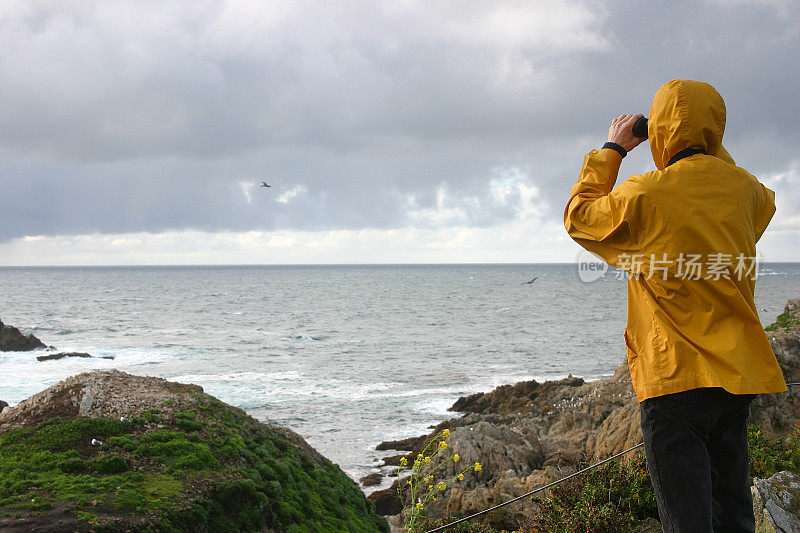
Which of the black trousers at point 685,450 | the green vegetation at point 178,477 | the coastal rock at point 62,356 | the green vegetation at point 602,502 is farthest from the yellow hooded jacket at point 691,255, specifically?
the coastal rock at point 62,356

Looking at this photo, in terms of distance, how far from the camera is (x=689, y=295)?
2396 millimetres

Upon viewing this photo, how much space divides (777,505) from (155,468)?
185 inches

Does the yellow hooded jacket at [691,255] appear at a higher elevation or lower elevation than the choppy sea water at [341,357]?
higher

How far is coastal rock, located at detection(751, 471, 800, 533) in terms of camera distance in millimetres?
4211

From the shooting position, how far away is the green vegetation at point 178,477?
12.0 feet

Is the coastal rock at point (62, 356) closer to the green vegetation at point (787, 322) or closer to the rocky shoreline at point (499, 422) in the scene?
the rocky shoreline at point (499, 422)

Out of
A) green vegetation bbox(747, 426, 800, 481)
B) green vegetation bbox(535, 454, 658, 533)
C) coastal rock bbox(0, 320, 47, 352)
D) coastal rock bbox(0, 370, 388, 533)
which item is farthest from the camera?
coastal rock bbox(0, 320, 47, 352)

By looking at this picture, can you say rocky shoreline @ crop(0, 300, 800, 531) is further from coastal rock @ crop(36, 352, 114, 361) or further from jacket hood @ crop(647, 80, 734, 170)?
coastal rock @ crop(36, 352, 114, 361)

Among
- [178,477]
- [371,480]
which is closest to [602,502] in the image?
[178,477]

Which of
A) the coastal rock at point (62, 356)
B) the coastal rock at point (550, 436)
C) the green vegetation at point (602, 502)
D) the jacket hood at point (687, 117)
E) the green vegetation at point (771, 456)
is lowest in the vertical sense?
the coastal rock at point (62, 356)

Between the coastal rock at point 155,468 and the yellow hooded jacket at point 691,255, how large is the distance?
3092mm

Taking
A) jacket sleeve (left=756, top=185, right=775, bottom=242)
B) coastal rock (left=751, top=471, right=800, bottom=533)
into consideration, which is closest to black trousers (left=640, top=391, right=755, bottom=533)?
jacket sleeve (left=756, top=185, right=775, bottom=242)

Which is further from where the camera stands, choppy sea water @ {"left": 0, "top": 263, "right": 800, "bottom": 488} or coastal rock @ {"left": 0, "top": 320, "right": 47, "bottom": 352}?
coastal rock @ {"left": 0, "top": 320, "right": 47, "bottom": 352}

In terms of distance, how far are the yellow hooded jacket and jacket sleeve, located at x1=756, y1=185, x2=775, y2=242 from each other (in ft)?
0.55
